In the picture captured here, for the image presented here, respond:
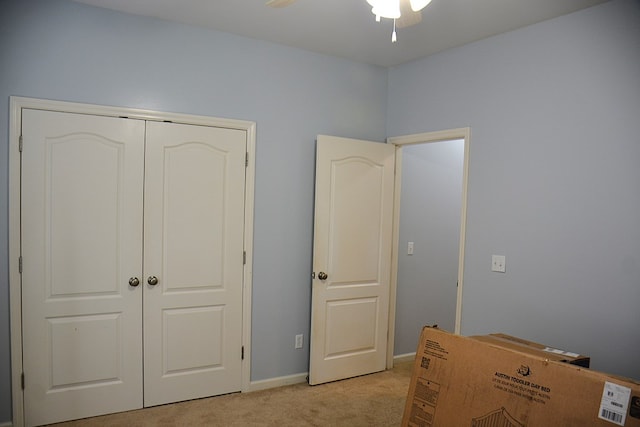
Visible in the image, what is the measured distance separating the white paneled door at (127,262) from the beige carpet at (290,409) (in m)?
0.11

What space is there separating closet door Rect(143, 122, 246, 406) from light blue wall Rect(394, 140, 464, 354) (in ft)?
5.46

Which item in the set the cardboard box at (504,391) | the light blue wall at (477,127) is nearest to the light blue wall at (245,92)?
the light blue wall at (477,127)

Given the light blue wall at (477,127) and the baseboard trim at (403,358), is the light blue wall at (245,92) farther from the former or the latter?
the baseboard trim at (403,358)

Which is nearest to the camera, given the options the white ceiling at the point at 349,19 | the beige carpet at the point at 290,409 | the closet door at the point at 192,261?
the white ceiling at the point at 349,19

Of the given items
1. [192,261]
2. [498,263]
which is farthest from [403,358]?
[192,261]

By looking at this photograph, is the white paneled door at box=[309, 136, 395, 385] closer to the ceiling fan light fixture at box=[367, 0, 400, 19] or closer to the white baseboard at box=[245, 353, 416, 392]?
the white baseboard at box=[245, 353, 416, 392]

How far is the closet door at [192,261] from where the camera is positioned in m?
3.09

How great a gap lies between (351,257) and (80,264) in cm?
204

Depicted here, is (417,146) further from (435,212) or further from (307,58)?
(307,58)

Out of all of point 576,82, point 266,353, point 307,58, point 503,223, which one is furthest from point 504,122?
point 266,353

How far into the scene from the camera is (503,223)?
3029 mm

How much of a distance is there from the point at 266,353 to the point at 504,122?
251 centimetres

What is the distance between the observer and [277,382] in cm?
357

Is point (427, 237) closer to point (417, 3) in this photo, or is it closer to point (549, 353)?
point (549, 353)
